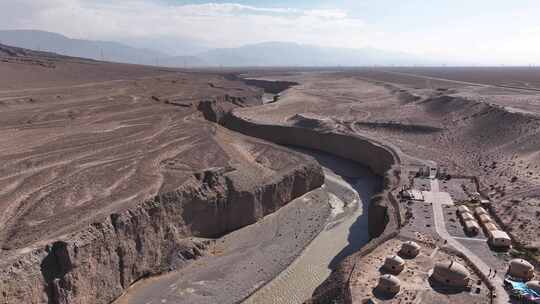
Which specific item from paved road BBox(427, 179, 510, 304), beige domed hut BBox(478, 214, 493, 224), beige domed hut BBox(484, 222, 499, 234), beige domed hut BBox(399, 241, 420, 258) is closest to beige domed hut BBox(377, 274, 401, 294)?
beige domed hut BBox(399, 241, 420, 258)

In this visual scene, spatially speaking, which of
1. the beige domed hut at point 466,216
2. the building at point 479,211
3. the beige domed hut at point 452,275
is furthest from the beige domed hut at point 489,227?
the beige domed hut at point 452,275

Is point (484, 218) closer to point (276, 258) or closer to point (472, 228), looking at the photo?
point (472, 228)

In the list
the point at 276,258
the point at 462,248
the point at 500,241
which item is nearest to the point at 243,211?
the point at 276,258

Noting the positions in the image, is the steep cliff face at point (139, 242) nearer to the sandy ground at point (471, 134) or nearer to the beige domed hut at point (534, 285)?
the sandy ground at point (471, 134)

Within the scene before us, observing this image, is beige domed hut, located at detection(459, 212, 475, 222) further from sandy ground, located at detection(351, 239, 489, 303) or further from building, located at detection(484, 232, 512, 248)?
sandy ground, located at detection(351, 239, 489, 303)

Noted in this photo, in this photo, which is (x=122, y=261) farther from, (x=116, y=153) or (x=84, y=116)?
(x=84, y=116)
